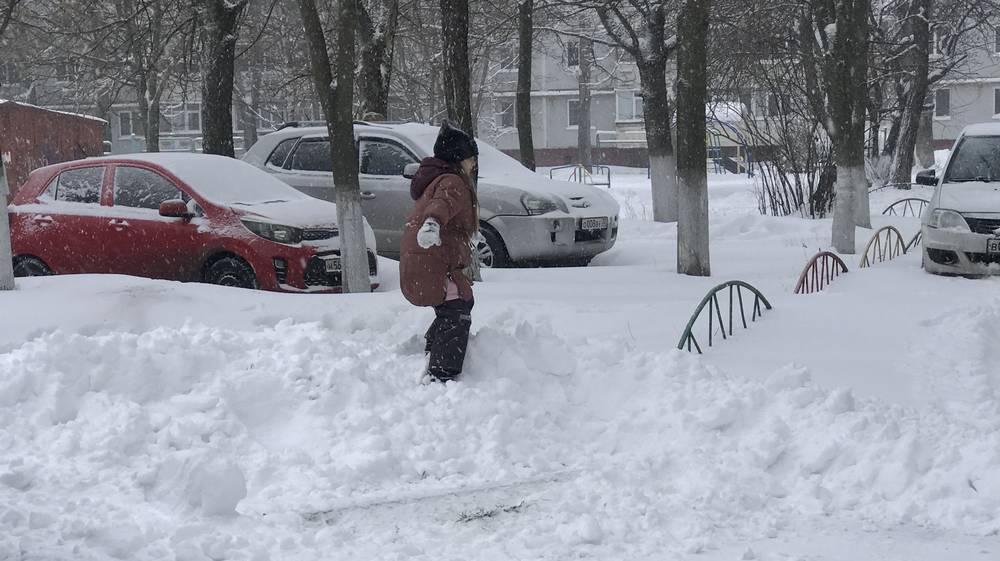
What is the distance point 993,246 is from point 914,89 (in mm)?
14600

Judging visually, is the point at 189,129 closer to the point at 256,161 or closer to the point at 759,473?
the point at 256,161

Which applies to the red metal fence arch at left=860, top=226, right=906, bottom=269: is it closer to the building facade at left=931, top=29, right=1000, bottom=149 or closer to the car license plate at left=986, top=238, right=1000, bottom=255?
the car license plate at left=986, top=238, right=1000, bottom=255

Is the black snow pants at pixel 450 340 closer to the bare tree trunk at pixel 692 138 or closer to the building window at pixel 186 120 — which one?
the bare tree trunk at pixel 692 138

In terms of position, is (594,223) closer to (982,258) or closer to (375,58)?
(982,258)

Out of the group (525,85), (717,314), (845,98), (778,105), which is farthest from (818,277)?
(525,85)

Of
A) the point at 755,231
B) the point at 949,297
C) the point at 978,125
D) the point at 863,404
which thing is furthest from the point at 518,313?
the point at 755,231

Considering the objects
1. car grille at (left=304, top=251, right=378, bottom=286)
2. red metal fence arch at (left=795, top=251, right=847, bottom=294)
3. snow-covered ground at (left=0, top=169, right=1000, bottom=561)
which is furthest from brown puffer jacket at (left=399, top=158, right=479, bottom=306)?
red metal fence arch at (left=795, top=251, right=847, bottom=294)

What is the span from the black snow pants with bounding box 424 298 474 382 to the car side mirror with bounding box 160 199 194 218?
403cm

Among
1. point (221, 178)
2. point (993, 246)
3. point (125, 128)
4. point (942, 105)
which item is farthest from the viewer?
point (125, 128)

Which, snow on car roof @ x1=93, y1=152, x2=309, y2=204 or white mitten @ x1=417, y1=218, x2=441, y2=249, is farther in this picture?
snow on car roof @ x1=93, y1=152, x2=309, y2=204

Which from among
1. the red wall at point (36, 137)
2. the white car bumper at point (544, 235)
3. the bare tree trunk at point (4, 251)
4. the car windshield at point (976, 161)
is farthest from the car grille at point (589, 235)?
the red wall at point (36, 137)

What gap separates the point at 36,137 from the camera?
1738cm

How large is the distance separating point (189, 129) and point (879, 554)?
50.3 metres

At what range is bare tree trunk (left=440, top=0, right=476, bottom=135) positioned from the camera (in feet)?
31.9
